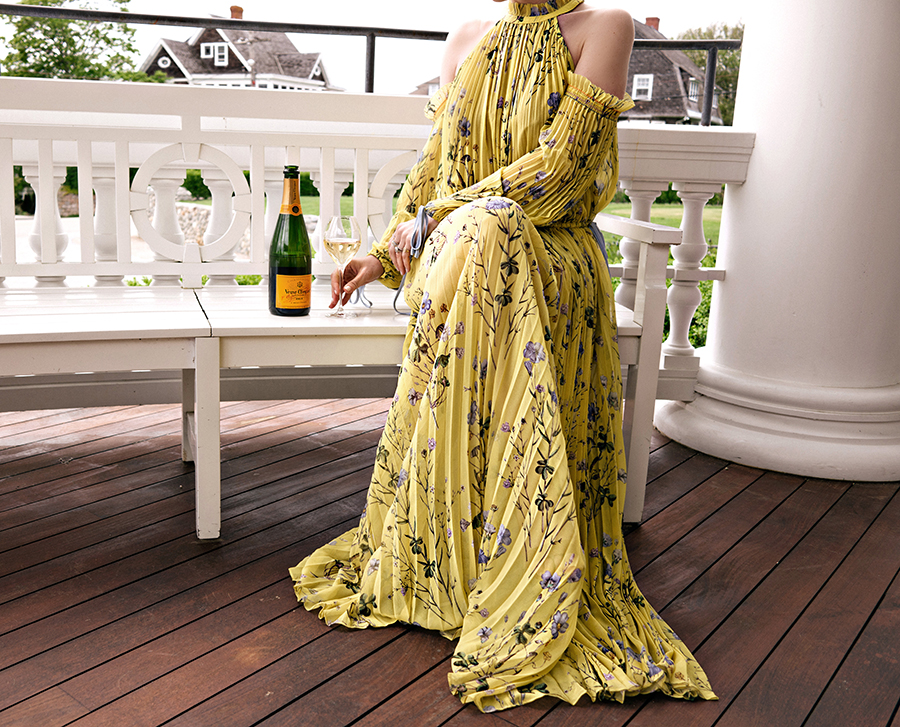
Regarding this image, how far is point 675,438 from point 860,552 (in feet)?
2.67

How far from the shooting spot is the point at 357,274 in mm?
2025

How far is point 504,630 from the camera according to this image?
59.0 inches

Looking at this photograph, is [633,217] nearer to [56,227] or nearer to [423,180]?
[423,180]

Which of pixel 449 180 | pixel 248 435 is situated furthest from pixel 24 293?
pixel 449 180

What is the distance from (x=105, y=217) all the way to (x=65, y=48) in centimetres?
1255

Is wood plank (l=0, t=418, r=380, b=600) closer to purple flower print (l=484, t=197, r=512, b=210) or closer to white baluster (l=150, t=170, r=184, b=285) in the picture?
white baluster (l=150, t=170, r=184, b=285)

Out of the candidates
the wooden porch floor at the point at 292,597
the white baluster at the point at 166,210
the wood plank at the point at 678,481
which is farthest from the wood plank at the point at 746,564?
the white baluster at the point at 166,210

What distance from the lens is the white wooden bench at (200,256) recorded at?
1.87m

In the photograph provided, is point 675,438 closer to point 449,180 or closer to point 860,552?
point 860,552

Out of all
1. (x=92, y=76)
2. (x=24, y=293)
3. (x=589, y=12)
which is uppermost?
(x=92, y=76)

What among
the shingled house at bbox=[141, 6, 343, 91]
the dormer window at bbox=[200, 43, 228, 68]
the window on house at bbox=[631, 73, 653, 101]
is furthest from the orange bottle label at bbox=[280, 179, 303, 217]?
the dormer window at bbox=[200, 43, 228, 68]

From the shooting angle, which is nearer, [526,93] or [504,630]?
[504,630]

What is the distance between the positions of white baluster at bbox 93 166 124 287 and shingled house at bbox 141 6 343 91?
14.2 metres

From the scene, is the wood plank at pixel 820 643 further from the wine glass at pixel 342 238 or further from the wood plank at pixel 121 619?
the wine glass at pixel 342 238
